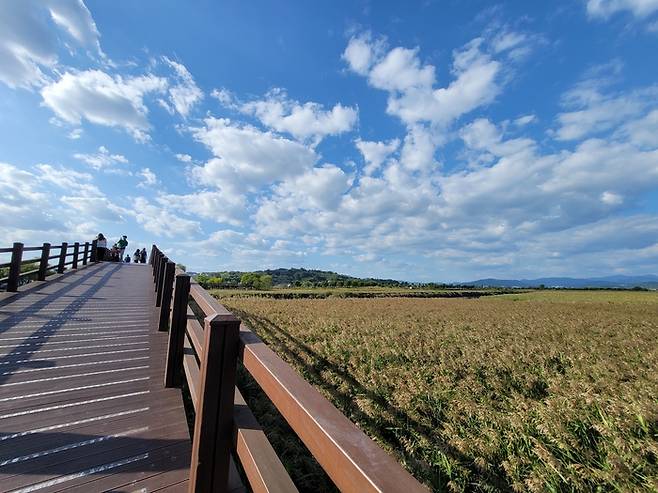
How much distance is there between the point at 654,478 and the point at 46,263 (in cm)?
1540

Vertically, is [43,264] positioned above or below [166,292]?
above

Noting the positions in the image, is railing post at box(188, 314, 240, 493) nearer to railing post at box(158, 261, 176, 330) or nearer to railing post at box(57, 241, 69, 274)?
railing post at box(158, 261, 176, 330)

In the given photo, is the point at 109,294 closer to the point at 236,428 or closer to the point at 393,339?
the point at 393,339

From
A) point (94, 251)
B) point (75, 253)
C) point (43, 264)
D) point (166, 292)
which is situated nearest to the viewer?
point (166, 292)

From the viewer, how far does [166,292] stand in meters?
6.26

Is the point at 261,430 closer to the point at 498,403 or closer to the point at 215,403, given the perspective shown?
the point at 215,403

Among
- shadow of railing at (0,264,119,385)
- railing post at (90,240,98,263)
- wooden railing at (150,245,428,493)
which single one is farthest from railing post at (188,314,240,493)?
railing post at (90,240,98,263)

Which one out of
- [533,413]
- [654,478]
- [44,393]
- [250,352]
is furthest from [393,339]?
[250,352]

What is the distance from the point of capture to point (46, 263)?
38.2 feet

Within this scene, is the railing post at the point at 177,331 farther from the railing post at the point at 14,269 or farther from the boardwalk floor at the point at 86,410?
the railing post at the point at 14,269

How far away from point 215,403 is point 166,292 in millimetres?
5053

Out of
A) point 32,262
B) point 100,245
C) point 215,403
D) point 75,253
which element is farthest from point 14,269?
point 100,245

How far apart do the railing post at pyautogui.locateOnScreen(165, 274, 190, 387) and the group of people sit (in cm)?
2228

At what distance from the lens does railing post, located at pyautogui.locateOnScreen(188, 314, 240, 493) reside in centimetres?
179
